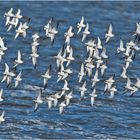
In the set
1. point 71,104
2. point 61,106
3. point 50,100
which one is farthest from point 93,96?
point 50,100

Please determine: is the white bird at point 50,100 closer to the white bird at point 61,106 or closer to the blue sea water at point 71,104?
the white bird at point 61,106

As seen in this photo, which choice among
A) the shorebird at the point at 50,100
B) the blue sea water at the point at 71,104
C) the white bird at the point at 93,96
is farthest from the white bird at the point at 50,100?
the white bird at the point at 93,96

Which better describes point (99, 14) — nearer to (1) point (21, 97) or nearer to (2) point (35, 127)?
(1) point (21, 97)

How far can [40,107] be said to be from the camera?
59.8 metres

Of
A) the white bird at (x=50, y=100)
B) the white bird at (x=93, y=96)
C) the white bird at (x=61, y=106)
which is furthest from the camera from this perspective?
the white bird at (x=93, y=96)

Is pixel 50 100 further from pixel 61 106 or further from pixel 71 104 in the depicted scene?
pixel 71 104

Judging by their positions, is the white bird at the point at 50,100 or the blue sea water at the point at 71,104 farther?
the blue sea water at the point at 71,104

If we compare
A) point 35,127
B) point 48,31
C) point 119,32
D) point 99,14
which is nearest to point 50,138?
point 35,127

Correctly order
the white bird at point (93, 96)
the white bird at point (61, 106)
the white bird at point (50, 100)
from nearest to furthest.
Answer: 1. the white bird at point (50, 100)
2. the white bird at point (61, 106)
3. the white bird at point (93, 96)

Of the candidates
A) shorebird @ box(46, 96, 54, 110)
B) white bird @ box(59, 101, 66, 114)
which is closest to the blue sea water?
white bird @ box(59, 101, 66, 114)

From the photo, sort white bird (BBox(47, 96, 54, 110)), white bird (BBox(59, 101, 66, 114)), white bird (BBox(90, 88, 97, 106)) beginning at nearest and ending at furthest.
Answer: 1. white bird (BBox(47, 96, 54, 110))
2. white bird (BBox(59, 101, 66, 114))
3. white bird (BBox(90, 88, 97, 106))

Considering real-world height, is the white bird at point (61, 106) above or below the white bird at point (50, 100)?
below

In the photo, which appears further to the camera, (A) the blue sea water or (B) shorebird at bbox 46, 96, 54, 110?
(A) the blue sea water

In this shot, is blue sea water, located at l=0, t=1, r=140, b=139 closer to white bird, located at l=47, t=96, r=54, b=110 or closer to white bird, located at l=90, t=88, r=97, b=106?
white bird, located at l=90, t=88, r=97, b=106
